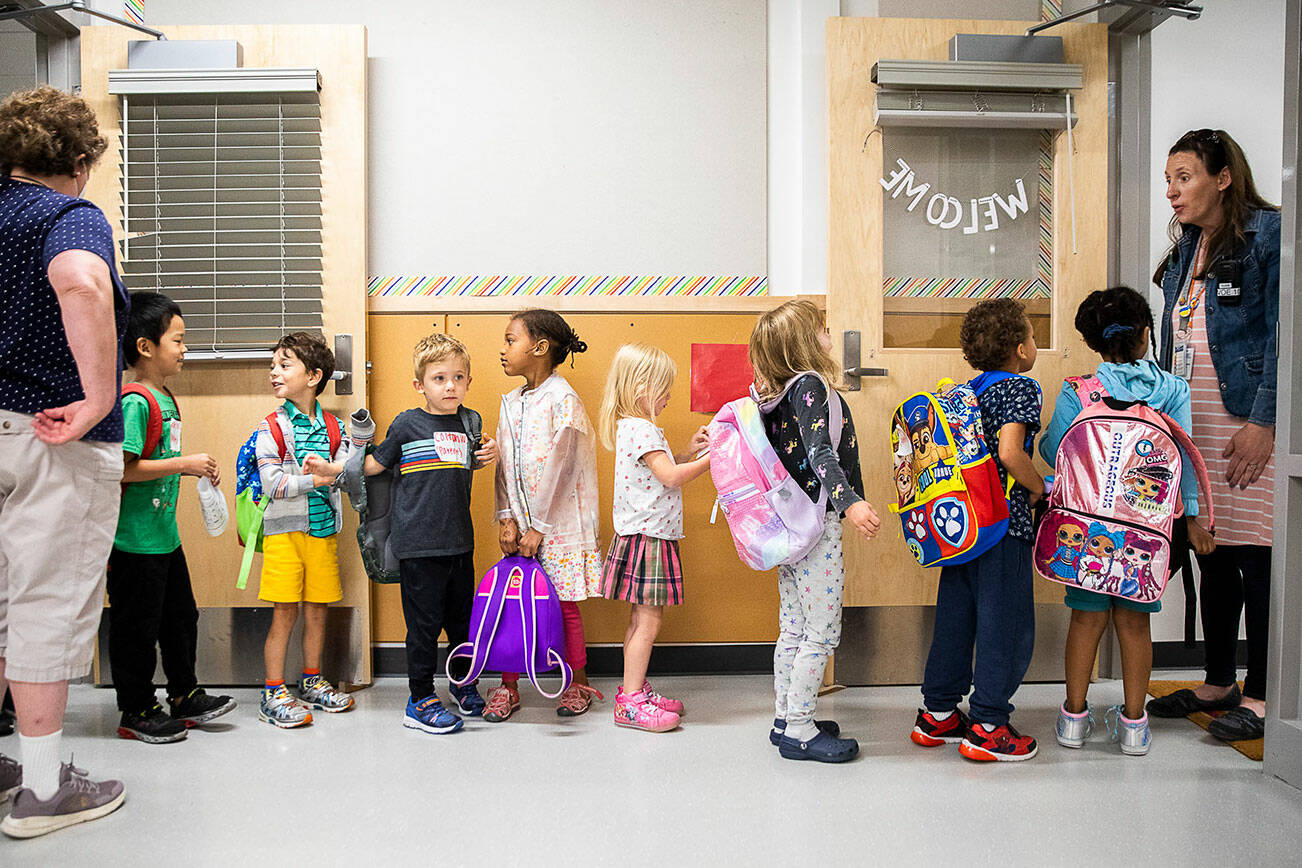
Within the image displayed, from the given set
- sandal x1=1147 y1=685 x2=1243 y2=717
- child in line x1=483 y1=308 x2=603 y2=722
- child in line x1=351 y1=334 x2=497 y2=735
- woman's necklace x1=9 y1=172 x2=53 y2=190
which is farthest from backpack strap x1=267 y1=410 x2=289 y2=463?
sandal x1=1147 y1=685 x2=1243 y2=717

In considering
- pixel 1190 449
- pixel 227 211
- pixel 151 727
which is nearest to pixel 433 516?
pixel 151 727

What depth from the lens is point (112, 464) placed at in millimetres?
1972

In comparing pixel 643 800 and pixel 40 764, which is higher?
pixel 40 764

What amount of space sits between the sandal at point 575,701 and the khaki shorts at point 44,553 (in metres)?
1.33

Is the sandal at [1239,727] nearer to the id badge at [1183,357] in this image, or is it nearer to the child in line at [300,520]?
the id badge at [1183,357]

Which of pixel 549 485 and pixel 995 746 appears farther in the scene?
pixel 549 485

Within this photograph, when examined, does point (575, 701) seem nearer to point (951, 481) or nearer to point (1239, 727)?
point (951, 481)

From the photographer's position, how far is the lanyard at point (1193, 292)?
272cm

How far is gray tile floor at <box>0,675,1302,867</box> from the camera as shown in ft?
6.01

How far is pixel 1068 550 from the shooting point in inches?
95.7

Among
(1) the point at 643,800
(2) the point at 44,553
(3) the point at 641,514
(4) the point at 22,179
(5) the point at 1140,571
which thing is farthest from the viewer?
(3) the point at 641,514

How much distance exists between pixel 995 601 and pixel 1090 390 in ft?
2.15

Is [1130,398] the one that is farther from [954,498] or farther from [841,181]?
[841,181]

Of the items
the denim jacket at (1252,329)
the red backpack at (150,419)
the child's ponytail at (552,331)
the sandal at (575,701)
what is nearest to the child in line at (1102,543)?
the denim jacket at (1252,329)
